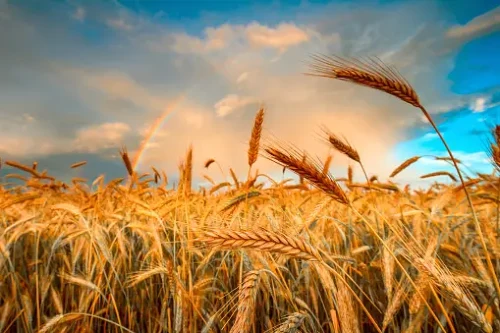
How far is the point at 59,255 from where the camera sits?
3002 millimetres

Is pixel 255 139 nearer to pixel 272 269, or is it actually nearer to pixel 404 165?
pixel 272 269

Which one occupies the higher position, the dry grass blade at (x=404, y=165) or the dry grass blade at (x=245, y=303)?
the dry grass blade at (x=404, y=165)

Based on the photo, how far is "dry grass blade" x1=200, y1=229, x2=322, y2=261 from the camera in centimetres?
123

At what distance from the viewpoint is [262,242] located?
126 centimetres

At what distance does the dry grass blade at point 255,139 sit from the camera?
2566 millimetres

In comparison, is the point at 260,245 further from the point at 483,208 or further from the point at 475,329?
the point at 483,208

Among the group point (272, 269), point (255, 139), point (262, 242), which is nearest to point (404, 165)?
point (255, 139)

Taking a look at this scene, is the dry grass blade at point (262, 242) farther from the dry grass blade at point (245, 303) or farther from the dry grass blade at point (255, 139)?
the dry grass blade at point (255, 139)

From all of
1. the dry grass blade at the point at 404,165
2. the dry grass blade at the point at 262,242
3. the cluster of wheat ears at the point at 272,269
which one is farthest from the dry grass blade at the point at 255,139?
the dry grass blade at the point at 262,242

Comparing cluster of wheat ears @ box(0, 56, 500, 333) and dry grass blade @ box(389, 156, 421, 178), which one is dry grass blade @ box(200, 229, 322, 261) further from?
dry grass blade @ box(389, 156, 421, 178)

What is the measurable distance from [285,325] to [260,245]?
1.06ft

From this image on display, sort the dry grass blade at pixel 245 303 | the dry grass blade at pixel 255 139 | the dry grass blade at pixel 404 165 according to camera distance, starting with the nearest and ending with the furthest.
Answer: the dry grass blade at pixel 245 303 → the dry grass blade at pixel 255 139 → the dry grass blade at pixel 404 165

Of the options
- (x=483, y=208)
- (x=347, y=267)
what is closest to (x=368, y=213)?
(x=483, y=208)

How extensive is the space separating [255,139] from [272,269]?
0.91 meters
